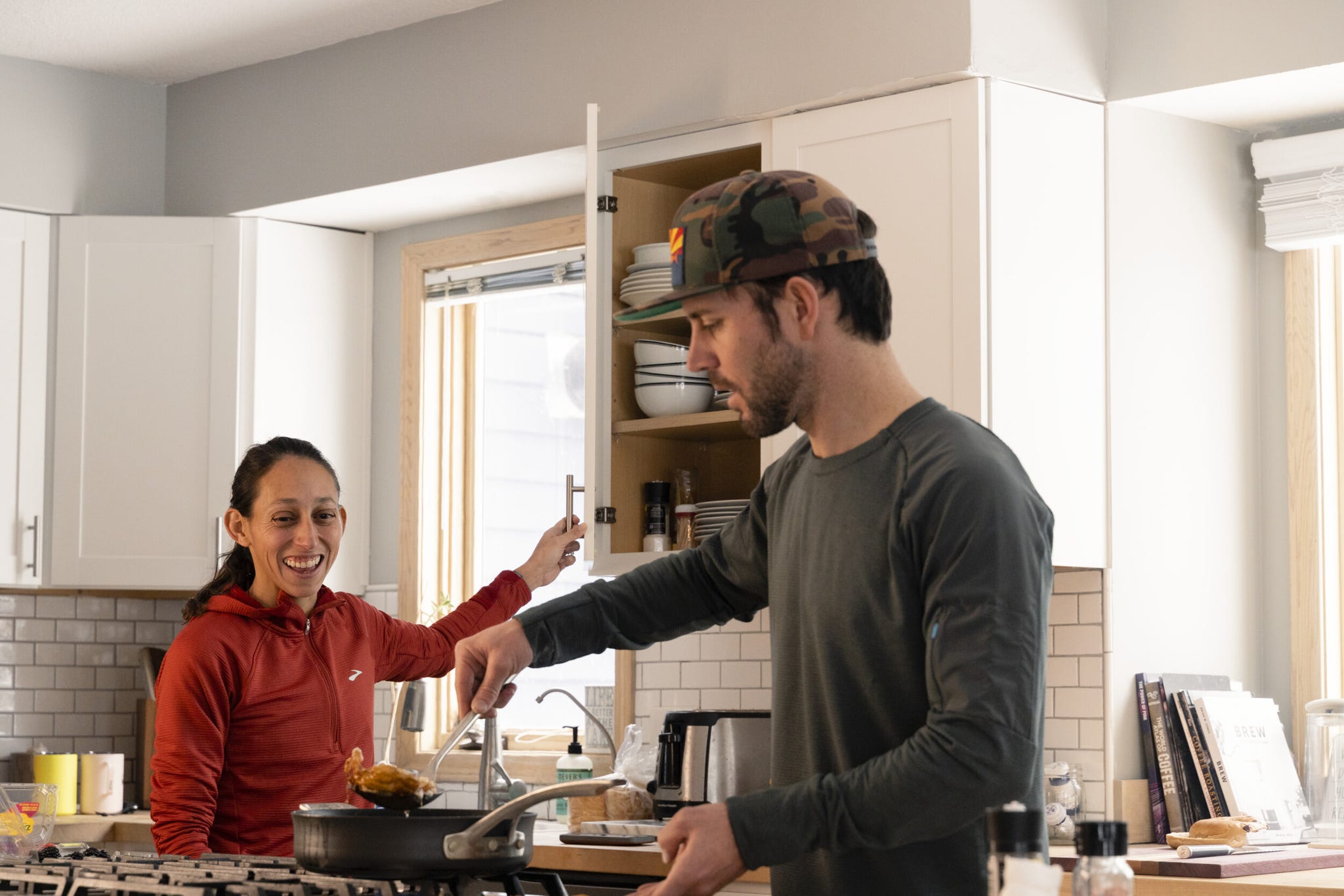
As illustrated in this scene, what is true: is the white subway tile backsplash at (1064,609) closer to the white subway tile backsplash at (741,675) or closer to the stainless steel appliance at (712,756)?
the stainless steel appliance at (712,756)

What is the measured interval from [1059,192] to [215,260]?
2.50m

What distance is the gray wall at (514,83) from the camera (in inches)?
143

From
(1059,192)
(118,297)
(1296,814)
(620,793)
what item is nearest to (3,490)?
(118,297)

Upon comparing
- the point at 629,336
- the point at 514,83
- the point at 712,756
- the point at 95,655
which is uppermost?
the point at 514,83

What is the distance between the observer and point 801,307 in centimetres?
180

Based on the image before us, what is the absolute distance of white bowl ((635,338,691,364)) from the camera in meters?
3.95

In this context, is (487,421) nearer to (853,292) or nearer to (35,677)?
(35,677)

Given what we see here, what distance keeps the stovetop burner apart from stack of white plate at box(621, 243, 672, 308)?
1965 mm

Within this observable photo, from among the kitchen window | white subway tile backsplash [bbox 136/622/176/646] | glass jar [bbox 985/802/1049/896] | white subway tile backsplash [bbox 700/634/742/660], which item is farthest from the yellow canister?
glass jar [bbox 985/802/1049/896]

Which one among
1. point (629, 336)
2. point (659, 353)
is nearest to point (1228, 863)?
point (659, 353)

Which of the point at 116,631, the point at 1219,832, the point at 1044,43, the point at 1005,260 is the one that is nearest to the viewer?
the point at 1219,832

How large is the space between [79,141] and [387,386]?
1.16m

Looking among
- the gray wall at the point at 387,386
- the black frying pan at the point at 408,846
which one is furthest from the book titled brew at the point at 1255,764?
the gray wall at the point at 387,386

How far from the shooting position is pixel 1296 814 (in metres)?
3.51
